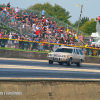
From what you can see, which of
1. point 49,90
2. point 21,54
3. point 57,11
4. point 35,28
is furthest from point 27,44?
point 57,11

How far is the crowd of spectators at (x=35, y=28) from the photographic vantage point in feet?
92.8

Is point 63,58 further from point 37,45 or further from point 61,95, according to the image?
point 61,95

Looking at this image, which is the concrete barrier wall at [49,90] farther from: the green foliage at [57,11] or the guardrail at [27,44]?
the green foliage at [57,11]

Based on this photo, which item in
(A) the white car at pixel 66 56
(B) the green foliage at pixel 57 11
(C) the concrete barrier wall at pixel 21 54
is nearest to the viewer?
(A) the white car at pixel 66 56

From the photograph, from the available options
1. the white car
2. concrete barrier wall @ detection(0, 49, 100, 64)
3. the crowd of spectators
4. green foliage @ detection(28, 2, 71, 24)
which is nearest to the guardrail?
the crowd of spectators

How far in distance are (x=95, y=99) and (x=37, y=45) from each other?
1961 cm

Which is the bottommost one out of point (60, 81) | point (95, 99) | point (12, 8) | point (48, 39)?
point (95, 99)

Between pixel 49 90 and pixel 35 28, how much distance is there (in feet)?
79.1

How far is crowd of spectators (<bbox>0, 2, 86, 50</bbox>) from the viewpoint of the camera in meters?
28.3

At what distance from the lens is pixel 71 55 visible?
2098 cm

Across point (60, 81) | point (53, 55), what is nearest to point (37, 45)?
point (53, 55)

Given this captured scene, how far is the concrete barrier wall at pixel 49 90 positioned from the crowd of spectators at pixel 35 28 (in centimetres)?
1930

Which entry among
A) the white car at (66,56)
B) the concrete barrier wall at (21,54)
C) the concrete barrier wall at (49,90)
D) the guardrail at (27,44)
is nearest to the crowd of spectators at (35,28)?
the guardrail at (27,44)

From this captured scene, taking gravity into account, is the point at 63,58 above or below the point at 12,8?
below
